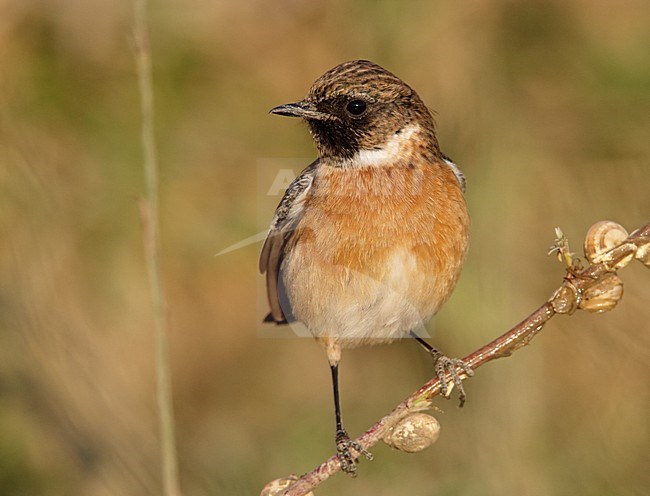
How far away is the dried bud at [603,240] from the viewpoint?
2.14 m

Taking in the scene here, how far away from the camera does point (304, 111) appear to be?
147 inches

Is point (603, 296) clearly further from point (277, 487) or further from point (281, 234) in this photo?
point (281, 234)

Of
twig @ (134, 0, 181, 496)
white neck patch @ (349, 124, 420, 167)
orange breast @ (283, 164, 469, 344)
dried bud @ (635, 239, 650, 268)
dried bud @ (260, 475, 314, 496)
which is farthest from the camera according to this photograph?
white neck patch @ (349, 124, 420, 167)

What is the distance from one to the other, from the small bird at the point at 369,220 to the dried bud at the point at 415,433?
47.0 inches

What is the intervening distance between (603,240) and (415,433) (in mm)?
634

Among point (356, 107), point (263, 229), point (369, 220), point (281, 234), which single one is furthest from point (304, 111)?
point (263, 229)

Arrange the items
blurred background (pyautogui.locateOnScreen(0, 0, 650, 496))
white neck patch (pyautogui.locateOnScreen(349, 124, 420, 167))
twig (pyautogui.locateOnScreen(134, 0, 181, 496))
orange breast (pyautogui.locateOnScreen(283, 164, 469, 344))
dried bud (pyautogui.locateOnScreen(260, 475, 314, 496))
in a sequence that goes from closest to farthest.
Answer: dried bud (pyautogui.locateOnScreen(260, 475, 314, 496)), twig (pyautogui.locateOnScreen(134, 0, 181, 496)), orange breast (pyautogui.locateOnScreen(283, 164, 469, 344)), white neck patch (pyautogui.locateOnScreen(349, 124, 420, 167)), blurred background (pyautogui.locateOnScreen(0, 0, 650, 496))

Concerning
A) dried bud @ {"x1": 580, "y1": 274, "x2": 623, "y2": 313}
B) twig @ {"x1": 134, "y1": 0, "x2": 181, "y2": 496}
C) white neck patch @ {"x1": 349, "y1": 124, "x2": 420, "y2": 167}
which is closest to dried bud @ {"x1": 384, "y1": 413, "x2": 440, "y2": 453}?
dried bud @ {"x1": 580, "y1": 274, "x2": 623, "y2": 313}

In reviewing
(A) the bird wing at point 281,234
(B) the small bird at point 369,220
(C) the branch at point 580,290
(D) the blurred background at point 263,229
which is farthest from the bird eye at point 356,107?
(C) the branch at point 580,290

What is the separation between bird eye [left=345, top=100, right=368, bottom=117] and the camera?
3758mm

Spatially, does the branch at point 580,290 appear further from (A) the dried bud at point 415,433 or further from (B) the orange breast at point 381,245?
(B) the orange breast at point 381,245

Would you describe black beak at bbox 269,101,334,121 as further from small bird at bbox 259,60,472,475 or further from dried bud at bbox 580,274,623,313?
dried bud at bbox 580,274,623,313

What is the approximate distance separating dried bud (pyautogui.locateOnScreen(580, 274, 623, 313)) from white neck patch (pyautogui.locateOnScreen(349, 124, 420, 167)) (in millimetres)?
1727

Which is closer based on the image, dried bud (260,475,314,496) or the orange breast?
dried bud (260,475,314,496)
